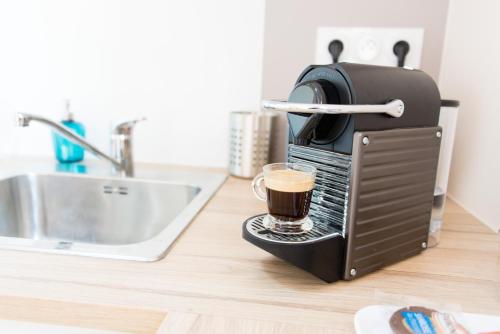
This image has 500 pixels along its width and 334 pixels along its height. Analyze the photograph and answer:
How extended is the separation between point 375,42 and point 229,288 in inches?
31.7

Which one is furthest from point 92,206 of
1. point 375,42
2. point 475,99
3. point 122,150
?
point 475,99

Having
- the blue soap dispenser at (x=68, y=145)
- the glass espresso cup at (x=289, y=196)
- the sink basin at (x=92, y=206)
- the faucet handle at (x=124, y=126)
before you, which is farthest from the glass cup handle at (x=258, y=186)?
the blue soap dispenser at (x=68, y=145)

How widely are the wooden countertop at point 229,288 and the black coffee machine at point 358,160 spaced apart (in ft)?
0.13

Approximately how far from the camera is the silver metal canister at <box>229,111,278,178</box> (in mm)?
1034

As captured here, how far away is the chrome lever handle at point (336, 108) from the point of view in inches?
18.5

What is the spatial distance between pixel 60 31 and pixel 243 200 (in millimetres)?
774

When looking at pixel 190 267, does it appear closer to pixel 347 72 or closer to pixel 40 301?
pixel 40 301

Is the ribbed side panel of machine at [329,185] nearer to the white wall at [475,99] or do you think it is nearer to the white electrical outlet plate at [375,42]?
the white wall at [475,99]

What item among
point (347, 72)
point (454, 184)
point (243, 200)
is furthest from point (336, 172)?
point (454, 184)

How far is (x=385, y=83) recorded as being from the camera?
0.53 meters

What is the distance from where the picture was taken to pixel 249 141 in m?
1.04

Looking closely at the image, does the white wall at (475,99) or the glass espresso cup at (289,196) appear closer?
the glass espresso cup at (289,196)

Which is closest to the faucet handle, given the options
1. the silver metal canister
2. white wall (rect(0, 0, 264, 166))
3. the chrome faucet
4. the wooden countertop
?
the chrome faucet

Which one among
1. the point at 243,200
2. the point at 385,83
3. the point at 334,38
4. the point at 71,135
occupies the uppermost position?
the point at 334,38
